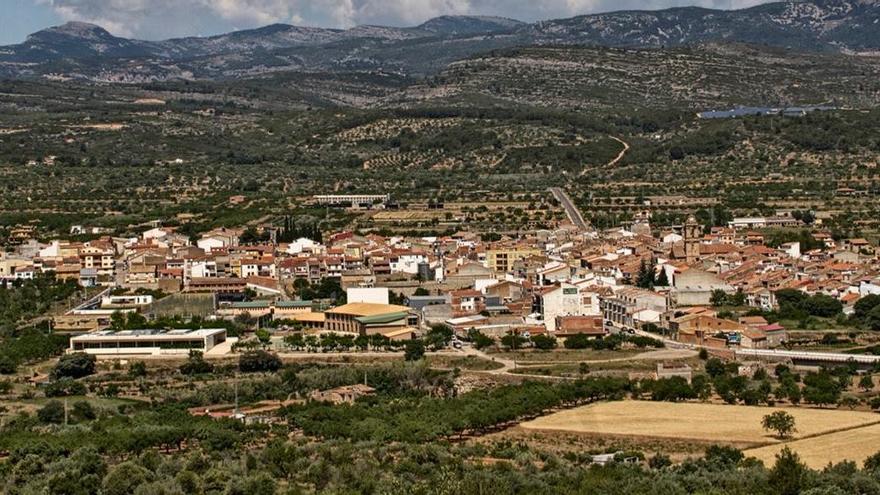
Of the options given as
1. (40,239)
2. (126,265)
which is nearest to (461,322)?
(126,265)

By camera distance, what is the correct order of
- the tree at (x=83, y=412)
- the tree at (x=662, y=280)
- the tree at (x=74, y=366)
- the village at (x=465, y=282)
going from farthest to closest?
1. the tree at (x=662, y=280)
2. the village at (x=465, y=282)
3. the tree at (x=74, y=366)
4. the tree at (x=83, y=412)

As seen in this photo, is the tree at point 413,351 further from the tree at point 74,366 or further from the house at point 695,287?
the house at point 695,287

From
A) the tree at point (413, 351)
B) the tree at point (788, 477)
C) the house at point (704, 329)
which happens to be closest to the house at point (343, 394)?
the tree at point (413, 351)

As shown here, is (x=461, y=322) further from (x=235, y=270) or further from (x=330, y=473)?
(x=330, y=473)

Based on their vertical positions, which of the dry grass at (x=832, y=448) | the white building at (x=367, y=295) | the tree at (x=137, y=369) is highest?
the white building at (x=367, y=295)

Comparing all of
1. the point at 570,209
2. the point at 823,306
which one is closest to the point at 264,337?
the point at 823,306
